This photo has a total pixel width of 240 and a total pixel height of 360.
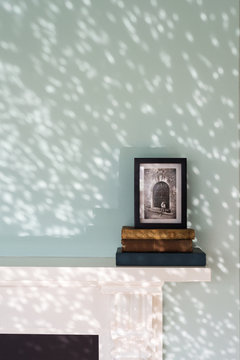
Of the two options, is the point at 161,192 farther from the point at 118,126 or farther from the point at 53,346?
the point at 53,346

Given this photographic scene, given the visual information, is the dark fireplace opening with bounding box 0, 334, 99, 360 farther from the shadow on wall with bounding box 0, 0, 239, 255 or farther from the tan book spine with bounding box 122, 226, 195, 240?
the tan book spine with bounding box 122, 226, 195, 240

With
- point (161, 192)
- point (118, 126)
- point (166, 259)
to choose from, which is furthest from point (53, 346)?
point (118, 126)

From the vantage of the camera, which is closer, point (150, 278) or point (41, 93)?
point (150, 278)

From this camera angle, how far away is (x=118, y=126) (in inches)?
67.6

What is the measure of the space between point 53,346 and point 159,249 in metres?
0.61

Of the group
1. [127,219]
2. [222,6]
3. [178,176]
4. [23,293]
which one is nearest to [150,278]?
[127,219]

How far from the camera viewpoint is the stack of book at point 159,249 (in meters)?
1.52

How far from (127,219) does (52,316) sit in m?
0.49

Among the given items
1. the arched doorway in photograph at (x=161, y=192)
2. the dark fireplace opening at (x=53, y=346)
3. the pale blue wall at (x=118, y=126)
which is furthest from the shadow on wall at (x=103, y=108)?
the dark fireplace opening at (x=53, y=346)

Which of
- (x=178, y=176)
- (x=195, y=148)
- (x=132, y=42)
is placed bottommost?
(x=178, y=176)

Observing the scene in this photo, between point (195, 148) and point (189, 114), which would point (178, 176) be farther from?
point (189, 114)

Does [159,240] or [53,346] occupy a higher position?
[159,240]

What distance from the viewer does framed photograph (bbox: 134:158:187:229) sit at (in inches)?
63.1

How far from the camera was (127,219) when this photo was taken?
171 cm
